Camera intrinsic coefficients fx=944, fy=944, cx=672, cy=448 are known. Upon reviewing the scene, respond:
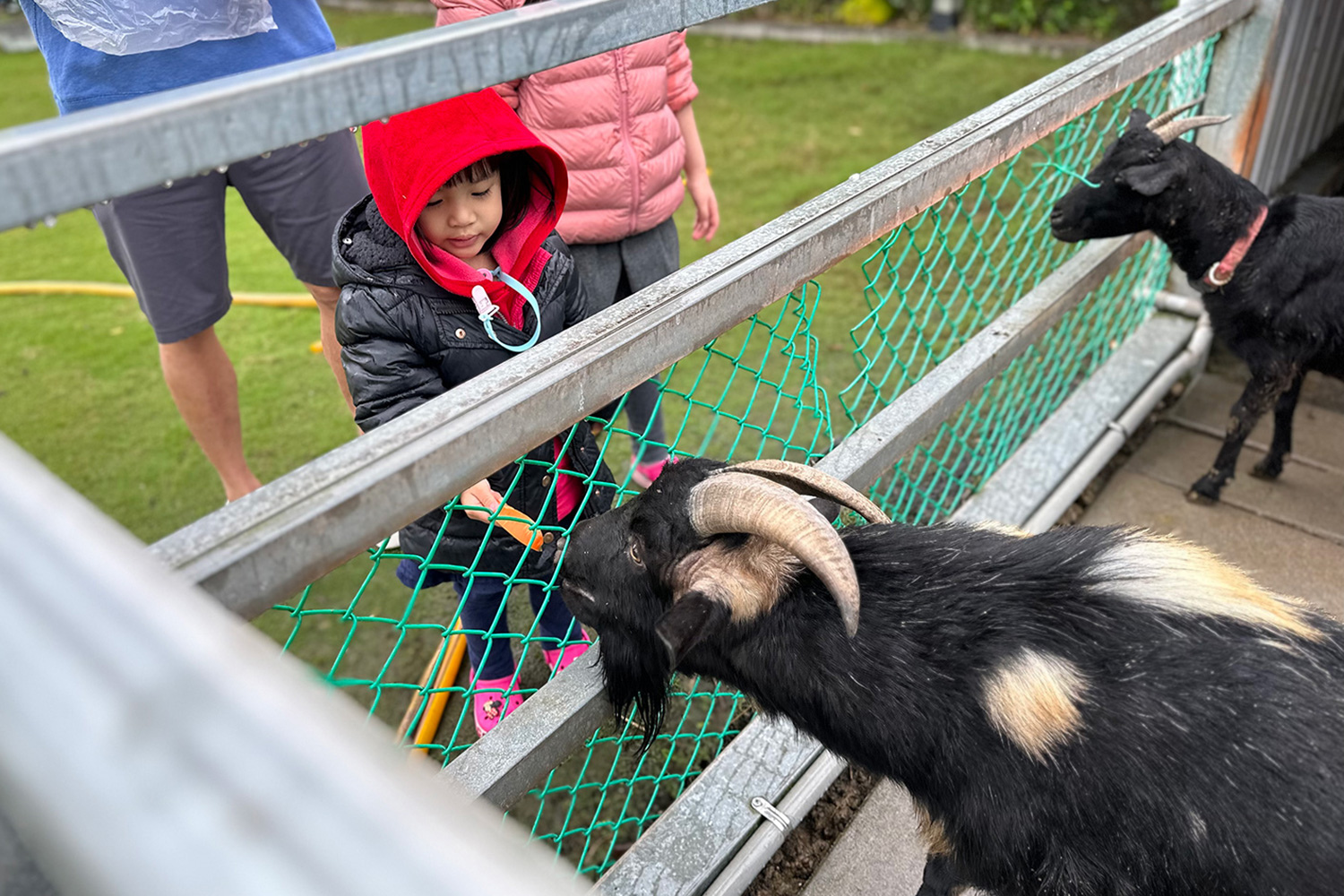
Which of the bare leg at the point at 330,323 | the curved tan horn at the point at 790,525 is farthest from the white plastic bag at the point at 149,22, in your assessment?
the curved tan horn at the point at 790,525

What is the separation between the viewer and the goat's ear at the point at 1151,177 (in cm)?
326

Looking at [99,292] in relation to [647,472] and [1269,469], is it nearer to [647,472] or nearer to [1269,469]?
[647,472]

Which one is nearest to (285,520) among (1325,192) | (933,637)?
(933,637)

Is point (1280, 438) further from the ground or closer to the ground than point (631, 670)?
closer to the ground

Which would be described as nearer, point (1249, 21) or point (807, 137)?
point (1249, 21)

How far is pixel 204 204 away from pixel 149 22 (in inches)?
20.4

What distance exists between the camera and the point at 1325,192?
5527 millimetres

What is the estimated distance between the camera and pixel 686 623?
5.46ft

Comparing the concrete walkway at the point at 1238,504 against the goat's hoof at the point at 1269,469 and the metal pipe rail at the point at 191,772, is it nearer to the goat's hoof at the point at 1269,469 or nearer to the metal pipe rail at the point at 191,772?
the goat's hoof at the point at 1269,469

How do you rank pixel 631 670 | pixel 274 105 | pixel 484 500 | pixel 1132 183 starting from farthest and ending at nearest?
pixel 1132 183 → pixel 631 670 → pixel 484 500 → pixel 274 105

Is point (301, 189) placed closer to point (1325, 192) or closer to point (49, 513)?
point (49, 513)

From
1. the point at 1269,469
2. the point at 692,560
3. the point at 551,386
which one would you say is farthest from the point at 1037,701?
the point at 1269,469

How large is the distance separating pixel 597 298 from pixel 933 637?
1.78m

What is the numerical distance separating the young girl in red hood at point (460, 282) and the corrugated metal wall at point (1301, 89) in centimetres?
336
